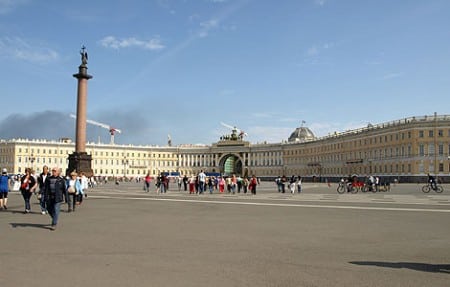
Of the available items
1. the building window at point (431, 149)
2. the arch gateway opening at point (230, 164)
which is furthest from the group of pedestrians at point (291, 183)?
the arch gateway opening at point (230, 164)

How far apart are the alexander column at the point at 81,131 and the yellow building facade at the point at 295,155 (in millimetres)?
26067

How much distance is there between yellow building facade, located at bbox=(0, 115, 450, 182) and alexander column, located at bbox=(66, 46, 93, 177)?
2607 cm

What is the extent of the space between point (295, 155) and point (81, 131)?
103 m

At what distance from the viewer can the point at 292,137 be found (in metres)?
171

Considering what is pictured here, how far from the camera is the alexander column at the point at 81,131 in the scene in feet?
149

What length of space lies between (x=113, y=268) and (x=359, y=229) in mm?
7993

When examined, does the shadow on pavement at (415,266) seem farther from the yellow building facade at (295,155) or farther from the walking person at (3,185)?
the yellow building facade at (295,155)

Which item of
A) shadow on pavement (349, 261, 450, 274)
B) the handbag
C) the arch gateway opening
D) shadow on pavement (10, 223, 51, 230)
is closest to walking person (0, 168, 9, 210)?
the handbag

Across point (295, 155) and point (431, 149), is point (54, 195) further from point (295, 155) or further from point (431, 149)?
point (295, 155)

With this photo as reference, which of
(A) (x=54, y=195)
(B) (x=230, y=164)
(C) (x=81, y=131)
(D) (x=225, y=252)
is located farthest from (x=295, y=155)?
(D) (x=225, y=252)

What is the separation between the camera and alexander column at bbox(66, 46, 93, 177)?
45.3m

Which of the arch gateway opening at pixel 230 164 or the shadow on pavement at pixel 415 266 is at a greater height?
the arch gateway opening at pixel 230 164

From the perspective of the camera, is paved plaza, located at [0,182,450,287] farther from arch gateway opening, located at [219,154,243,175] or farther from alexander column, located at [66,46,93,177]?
arch gateway opening, located at [219,154,243,175]

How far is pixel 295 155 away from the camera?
143 meters
